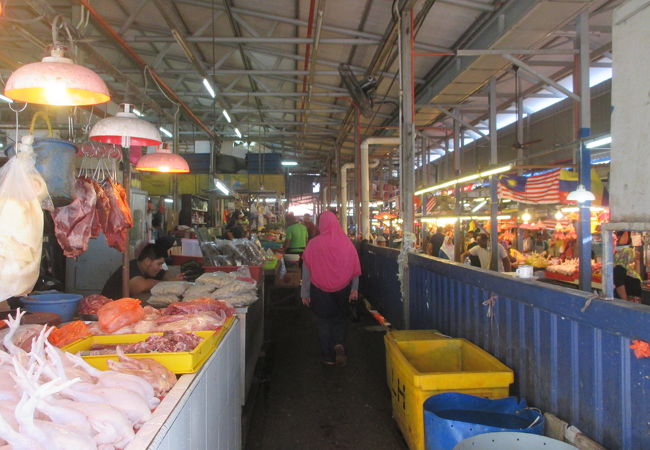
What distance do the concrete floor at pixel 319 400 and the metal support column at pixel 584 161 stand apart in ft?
9.32

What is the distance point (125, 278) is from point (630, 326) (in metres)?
3.90

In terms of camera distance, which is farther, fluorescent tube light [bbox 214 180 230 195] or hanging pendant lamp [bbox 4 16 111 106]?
fluorescent tube light [bbox 214 180 230 195]

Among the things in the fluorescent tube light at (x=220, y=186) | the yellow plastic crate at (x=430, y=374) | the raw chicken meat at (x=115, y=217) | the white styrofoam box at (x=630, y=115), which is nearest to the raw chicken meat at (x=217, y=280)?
the raw chicken meat at (x=115, y=217)

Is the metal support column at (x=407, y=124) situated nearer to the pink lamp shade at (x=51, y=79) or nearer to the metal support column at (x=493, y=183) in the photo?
the metal support column at (x=493, y=183)

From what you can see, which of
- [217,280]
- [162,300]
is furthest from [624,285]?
[162,300]

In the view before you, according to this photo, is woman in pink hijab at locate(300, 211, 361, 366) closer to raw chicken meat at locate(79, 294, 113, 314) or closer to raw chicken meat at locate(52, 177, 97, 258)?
raw chicken meat at locate(79, 294, 113, 314)

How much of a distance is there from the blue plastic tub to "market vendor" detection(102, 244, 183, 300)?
1.45 meters

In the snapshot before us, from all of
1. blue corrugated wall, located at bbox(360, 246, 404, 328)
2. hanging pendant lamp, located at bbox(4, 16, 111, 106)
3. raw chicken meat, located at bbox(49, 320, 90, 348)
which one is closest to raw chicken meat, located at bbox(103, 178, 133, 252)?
hanging pendant lamp, located at bbox(4, 16, 111, 106)

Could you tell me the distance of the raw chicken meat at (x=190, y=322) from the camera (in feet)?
9.28

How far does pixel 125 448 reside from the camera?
1406 mm

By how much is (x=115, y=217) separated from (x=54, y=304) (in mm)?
791

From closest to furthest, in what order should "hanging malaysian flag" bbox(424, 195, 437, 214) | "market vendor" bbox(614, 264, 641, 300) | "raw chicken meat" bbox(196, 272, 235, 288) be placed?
"raw chicken meat" bbox(196, 272, 235, 288), "market vendor" bbox(614, 264, 641, 300), "hanging malaysian flag" bbox(424, 195, 437, 214)

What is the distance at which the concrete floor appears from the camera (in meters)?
3.79

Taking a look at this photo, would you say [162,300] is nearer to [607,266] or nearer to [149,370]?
[149,370]
